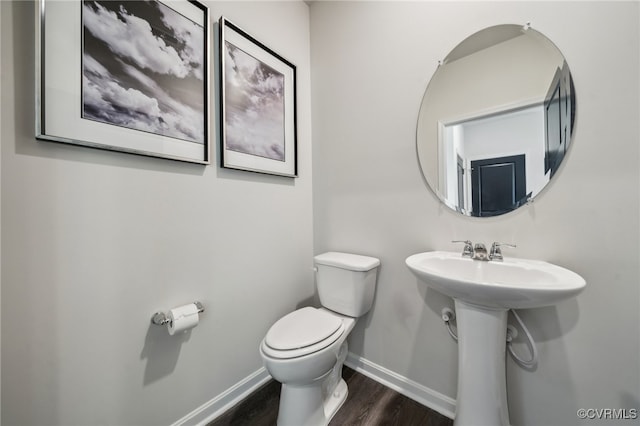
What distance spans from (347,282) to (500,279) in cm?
73

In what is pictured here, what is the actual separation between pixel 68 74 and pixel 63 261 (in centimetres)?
64

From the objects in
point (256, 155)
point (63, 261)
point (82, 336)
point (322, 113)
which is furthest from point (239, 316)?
point (322, 113)

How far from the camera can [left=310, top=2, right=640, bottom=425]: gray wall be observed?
863 millimetres

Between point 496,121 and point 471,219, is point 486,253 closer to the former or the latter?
point 471,219

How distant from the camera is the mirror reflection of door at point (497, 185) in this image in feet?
3.43

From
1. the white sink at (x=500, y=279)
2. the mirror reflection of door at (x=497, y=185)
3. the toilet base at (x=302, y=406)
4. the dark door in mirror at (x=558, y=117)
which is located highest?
the dark door in mirror at (x=558, y=117)

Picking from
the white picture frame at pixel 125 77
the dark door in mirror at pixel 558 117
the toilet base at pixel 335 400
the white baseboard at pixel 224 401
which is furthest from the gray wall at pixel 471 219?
the white picture frame at pixel 125 77

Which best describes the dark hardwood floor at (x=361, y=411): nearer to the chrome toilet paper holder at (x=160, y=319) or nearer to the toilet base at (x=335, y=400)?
the toilet base at (x=335, y=400)

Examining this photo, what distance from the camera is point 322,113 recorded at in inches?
67.0

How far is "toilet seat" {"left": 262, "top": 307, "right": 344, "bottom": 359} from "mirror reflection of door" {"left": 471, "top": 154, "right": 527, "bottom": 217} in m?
0.92

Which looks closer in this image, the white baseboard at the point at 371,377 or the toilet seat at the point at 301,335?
the toilet seat at the point at 301,335

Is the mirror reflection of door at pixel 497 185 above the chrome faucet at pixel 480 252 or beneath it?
above

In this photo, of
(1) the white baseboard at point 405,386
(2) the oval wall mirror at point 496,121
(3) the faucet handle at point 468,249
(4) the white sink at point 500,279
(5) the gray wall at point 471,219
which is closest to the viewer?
(4) the white sink at point 500,279

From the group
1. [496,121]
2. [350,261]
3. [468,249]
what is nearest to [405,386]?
[350,261]
